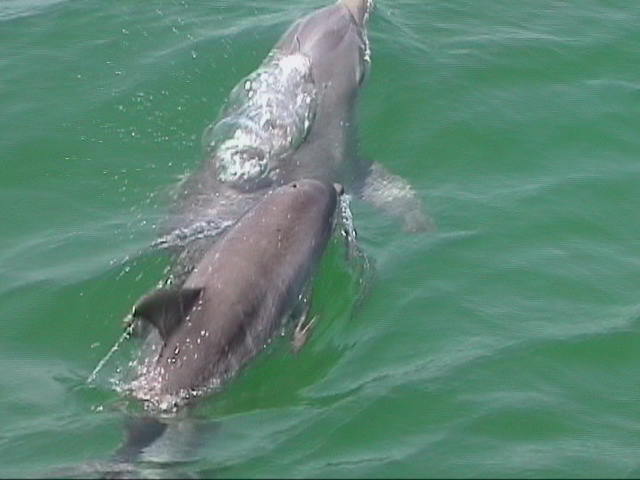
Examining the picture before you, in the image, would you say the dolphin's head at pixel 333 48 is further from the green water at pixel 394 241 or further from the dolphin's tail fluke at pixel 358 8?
the green water at pixel 394 241

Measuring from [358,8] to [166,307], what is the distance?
660 cm

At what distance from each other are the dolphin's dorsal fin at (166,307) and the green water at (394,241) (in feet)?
1.92

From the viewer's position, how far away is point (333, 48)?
14070mm

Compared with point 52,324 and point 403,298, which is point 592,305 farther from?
point 52,324

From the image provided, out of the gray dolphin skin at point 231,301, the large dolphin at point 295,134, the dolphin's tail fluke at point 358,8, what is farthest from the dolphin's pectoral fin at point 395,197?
the dolphin's tail fluke at point 358,8

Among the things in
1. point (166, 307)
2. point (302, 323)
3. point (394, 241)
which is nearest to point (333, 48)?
point (394, 241)

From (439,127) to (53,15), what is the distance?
5.08 m

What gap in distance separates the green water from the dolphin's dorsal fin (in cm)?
58

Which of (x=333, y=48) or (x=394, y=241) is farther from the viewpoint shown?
(x=333, y=48)

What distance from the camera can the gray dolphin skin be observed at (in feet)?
31.1

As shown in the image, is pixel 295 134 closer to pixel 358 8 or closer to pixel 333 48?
pixel 333 48

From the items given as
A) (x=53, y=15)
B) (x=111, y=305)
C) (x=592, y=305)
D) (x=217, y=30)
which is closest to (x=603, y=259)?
(x=592, y=305)

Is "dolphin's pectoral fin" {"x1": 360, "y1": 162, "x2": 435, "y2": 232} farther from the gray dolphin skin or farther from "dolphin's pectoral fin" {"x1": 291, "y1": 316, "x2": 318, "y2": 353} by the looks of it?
"dolphin's pectoral fin" {"x1": 291, "y1": 316, "x2": 318, "y2": 353}

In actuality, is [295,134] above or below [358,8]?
below
